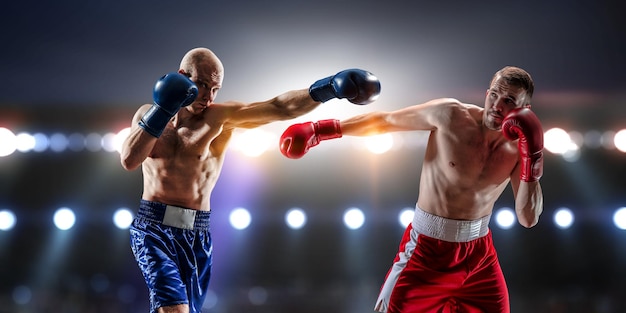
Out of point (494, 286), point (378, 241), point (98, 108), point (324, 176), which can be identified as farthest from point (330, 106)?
point (494, 286)

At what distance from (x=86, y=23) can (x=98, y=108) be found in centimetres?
84

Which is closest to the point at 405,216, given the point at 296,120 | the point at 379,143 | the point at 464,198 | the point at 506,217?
the point at 379,143

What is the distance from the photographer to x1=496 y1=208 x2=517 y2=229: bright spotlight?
5.22m

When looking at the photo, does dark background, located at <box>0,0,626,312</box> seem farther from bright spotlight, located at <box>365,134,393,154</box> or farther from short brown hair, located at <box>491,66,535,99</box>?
short brown hair, located at <box>491,66,535,99</box>

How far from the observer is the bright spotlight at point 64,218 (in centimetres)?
543

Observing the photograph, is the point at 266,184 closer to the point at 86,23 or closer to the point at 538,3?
the point at 86,23

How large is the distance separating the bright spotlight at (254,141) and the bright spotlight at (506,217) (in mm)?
2234

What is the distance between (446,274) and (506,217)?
9.81 ft

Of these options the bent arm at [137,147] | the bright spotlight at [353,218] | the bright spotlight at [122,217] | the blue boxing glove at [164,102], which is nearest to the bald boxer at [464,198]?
the blue boxing glove at [164,102]

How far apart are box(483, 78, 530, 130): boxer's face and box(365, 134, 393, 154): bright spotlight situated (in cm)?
274

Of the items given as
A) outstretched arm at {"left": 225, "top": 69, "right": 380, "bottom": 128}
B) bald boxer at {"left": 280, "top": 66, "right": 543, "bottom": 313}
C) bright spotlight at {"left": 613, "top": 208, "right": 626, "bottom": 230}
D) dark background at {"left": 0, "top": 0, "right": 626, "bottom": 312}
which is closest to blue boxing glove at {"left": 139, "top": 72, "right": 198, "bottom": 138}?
outstretched arm at {"left": 225, "top": 69, "right": 380, "bottom": 128}

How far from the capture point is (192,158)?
105 inches

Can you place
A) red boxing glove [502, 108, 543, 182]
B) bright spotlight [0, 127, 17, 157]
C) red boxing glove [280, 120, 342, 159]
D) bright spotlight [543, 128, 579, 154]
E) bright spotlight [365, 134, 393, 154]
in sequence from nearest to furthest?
→ 1. red boxing glove [502, 108, 543, 182]
2. red boxing glove [280, 120, 342, 159]
3. bright spotlight [543, 128, 579, 154]
4. bright spotlight [365, 134, 393, 154]
5. bright spotlight [0, 127, 17, 157]

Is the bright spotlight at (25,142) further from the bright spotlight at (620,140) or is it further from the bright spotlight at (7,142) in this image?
the bright spotlight at (620,140)
